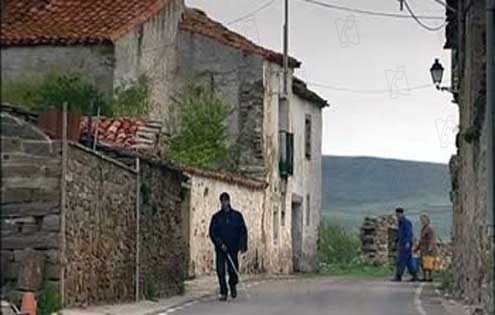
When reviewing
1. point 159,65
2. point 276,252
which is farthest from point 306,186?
point 159,65

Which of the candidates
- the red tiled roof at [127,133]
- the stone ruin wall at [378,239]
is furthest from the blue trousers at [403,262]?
the red tiled roof at [127,133]

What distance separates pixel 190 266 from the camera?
32656 mm

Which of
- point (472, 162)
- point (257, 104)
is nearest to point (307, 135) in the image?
point (257, 104)

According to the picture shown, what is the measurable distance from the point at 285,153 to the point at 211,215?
36.5ft

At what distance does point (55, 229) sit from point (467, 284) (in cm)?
841

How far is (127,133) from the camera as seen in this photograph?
25125mm

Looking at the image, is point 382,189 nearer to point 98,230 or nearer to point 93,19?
point 93,19

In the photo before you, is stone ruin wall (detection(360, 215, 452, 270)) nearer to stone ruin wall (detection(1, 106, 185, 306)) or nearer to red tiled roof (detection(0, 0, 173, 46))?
red tiled roof (detection(0, 0, 173, 46))

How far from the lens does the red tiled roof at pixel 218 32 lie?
41.4 m

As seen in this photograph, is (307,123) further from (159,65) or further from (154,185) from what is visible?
(154,185)

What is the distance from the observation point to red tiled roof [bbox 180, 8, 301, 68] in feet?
136

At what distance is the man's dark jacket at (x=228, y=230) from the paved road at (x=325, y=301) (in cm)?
101

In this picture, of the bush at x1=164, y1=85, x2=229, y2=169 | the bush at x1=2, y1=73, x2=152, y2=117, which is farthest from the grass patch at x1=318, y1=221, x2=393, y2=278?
the bush at x1=2, y1=73, x2=152, y2=117

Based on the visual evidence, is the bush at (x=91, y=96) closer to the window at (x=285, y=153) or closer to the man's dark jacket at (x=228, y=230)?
the man's dark jacket at (x=228, y=230)
